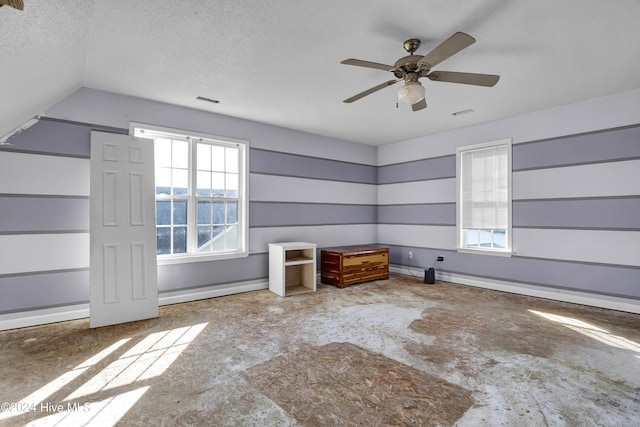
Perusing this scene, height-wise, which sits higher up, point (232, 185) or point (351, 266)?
point (232, 185)

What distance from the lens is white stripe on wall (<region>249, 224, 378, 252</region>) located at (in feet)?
16.3

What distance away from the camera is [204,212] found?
4512mm

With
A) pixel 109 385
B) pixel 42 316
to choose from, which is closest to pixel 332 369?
pixel 109 385

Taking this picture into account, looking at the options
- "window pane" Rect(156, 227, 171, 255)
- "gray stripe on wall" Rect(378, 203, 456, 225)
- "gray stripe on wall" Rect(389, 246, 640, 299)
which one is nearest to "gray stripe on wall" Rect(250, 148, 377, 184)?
"gray stripe on wall" Rect(378, 203, 456, 225)

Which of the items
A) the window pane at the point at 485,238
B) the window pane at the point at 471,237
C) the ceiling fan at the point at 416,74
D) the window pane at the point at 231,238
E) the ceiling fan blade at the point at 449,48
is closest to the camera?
the ceiling fan blade at the point at 449,48

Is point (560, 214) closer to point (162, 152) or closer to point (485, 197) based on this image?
point (485, 197)

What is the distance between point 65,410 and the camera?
1909 millimetres

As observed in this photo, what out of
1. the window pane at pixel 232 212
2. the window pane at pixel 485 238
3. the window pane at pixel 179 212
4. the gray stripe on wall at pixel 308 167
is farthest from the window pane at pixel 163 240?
the window pane at pixel 485 238

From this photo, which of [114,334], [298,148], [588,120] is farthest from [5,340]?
[588,120]

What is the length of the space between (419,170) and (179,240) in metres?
4.45

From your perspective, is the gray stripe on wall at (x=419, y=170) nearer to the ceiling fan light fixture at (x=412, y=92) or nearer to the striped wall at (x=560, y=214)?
the striped wall at (x=560, y=214)

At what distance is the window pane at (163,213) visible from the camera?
415 cm

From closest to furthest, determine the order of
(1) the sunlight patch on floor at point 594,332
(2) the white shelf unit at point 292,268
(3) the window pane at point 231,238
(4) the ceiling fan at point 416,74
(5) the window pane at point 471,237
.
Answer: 1. (4) the ceiling fan at point 416,74
2. (1) the sunlight patch on floor at point 594,332
3. (2) the white shelf unit at point 292,268
4. (3) the window pane at point 231,238
5. (5) the window pane at point 471,237

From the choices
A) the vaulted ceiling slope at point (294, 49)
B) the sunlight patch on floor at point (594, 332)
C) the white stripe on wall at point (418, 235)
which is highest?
the vaulted ceiling slope at point (294, 49)
